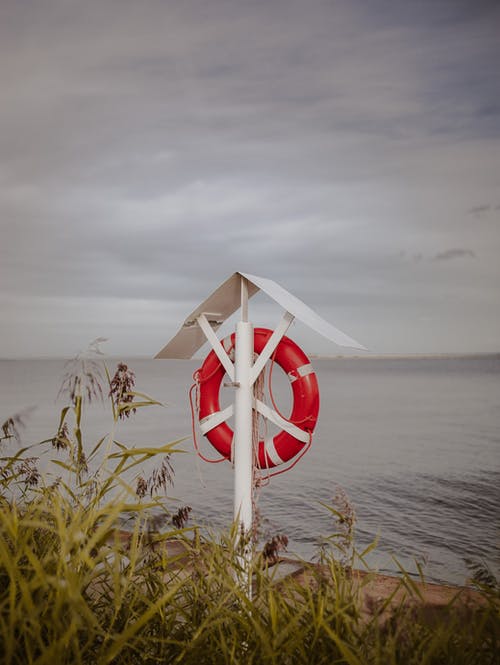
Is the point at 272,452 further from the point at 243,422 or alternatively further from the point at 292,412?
the point at 243,422

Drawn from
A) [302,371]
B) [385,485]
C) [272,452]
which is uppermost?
[302,371]

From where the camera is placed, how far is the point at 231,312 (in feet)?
9.98

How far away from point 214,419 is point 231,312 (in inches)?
22.7

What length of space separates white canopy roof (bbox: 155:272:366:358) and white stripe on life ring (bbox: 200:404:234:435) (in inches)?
15.2

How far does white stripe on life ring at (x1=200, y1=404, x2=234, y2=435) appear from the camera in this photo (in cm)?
294

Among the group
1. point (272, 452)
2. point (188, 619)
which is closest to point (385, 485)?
point (272, 452)

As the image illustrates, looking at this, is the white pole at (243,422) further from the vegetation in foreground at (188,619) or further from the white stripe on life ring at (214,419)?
the vegetation in foreground at (188,619)

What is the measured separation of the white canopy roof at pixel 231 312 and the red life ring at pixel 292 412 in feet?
0.42

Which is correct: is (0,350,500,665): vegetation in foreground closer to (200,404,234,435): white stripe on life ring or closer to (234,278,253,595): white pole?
(234,278,253,595): white pole

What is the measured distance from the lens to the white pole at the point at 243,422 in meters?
2.61

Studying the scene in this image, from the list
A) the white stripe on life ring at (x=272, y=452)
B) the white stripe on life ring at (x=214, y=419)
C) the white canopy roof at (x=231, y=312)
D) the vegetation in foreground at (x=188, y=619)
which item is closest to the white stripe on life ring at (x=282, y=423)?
Result: the white stripe on life ring at (x=272, y=452)

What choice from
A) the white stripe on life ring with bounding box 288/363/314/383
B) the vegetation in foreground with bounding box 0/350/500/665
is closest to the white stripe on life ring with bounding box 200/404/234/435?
the white stripe on life ring with bounding box 288/363/314/383

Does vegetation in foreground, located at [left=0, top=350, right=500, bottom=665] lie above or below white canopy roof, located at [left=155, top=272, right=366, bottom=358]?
below

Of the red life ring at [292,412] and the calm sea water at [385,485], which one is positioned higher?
the red life ring at [292,412]
